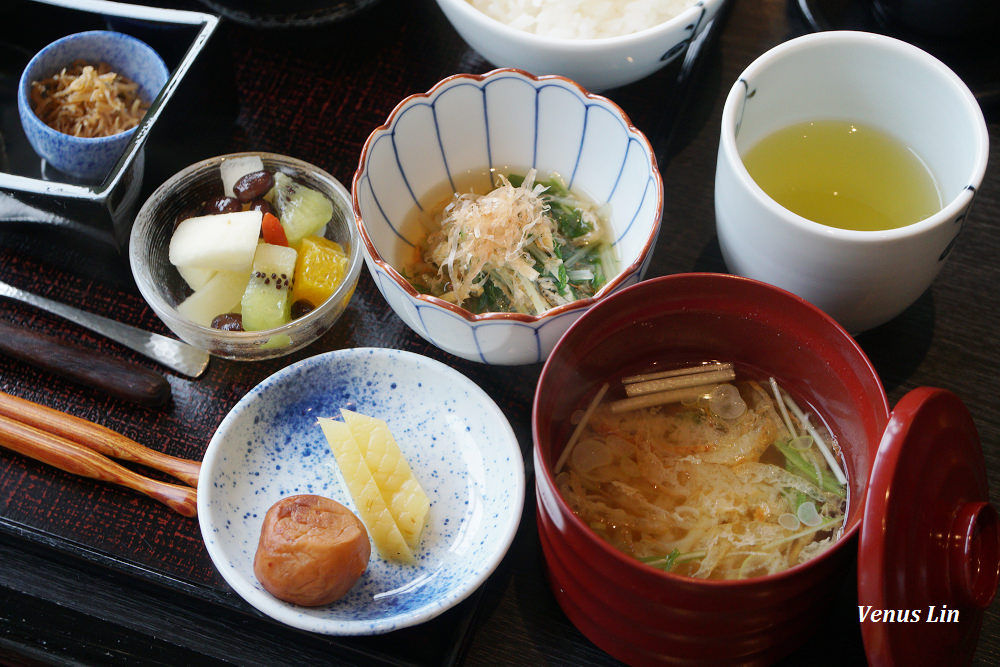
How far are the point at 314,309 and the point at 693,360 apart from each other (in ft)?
2.06

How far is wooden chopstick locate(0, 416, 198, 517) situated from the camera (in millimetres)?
1316

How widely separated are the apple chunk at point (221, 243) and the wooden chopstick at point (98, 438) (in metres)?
0.31

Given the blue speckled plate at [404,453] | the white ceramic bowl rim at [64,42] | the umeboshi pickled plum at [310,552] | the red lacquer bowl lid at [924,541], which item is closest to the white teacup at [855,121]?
the red lacquer bowl lid at [924,541]

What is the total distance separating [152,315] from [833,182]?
3.84 feet

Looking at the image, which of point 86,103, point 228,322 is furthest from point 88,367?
point 86,103

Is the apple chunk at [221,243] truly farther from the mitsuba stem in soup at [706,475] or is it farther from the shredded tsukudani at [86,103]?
the mitsuba stem in soup at [706,475]

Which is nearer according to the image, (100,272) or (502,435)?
(502,435)

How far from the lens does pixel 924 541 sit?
95 cm

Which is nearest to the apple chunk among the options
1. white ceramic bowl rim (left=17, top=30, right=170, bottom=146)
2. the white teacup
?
white ceramic bowl rim (left=17, top=30, right=170, bottom=146)

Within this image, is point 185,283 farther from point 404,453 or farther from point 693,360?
point 693,360

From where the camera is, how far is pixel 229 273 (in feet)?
4.82

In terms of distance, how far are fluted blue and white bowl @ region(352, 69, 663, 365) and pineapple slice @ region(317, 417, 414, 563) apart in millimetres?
206

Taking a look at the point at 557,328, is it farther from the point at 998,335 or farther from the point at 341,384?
the point at 998,335

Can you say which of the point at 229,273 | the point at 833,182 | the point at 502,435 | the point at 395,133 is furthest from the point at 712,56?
the point at 229,273
